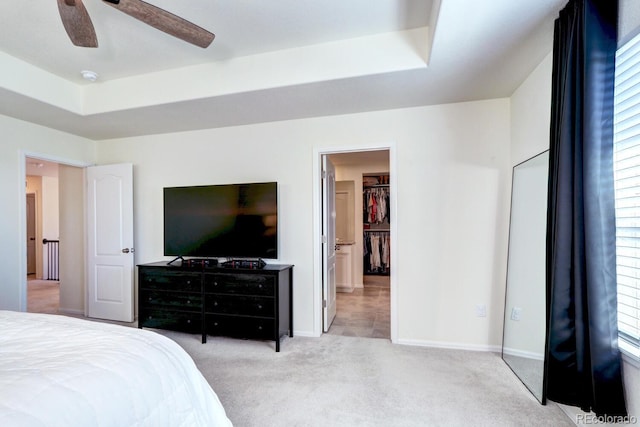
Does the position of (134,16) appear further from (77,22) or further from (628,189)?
(628,189)

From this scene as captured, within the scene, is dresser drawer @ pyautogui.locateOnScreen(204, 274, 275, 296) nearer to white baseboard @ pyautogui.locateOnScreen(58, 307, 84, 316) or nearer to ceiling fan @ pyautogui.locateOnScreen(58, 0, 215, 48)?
ceiling fan @ pyautogui.locateOnScreen(58, 0, 215, 48)

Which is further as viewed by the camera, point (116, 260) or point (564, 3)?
point (116, 260)

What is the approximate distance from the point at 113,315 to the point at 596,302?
15.2 ft

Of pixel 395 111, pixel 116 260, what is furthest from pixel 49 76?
pixel 395 111

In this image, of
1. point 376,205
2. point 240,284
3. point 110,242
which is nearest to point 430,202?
point 240,284

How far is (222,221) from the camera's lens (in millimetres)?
3379

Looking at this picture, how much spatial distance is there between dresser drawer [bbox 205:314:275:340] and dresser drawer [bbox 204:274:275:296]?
26 cm

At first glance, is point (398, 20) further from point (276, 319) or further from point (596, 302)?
point (276, 319)

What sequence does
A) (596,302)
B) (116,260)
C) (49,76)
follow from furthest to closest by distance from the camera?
(116,260), (49,76), (596,302)

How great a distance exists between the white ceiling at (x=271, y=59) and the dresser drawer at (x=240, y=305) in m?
1.86

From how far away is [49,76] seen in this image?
9.37ft

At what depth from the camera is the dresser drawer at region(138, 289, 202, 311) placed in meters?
3.20

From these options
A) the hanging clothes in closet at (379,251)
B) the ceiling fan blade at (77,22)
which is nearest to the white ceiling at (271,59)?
the ceiling fan blade at (77,22)

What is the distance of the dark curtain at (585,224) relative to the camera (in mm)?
1476
